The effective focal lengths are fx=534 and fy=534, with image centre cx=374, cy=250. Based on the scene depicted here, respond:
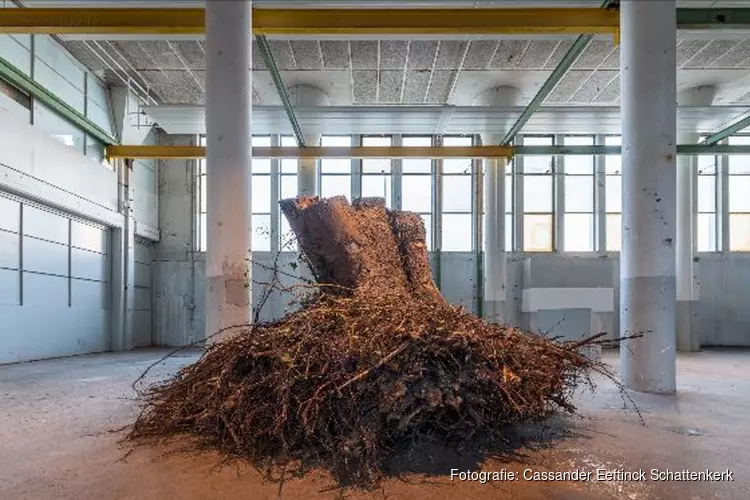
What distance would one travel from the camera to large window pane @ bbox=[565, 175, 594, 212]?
13.1 m

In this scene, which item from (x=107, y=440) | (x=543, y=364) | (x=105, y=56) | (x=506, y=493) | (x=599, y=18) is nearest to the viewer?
(x=506, y=493)

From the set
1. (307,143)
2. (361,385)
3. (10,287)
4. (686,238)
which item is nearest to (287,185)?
(307,143)

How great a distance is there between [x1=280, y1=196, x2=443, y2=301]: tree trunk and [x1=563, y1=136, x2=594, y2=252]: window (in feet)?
32.3

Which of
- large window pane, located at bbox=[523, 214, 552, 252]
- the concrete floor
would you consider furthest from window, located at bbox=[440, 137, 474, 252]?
the concrete floor

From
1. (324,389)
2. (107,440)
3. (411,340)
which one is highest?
(411,340)

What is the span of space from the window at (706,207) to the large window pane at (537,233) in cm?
364

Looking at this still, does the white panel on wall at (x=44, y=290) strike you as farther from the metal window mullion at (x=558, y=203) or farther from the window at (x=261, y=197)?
the metal window mullion at (x=558, y=203)

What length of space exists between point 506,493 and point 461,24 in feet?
18.3

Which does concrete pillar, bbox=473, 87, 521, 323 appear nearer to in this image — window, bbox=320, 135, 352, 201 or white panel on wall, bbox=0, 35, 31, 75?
window, bbox=320, 135, 352, 201

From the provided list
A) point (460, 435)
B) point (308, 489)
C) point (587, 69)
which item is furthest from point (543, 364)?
point (587, 69)

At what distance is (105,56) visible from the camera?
9.74 meters

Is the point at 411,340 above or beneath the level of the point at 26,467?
above

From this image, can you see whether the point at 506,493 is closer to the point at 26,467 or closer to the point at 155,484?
the point at 155,484

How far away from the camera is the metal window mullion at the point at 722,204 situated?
13.0 meters
